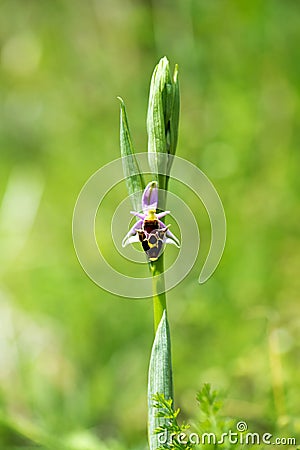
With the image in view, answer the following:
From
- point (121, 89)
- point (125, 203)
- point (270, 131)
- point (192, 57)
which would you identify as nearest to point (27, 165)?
point (121, 89)

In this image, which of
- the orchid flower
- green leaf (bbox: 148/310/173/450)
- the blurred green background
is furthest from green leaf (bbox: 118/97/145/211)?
the blurred green background

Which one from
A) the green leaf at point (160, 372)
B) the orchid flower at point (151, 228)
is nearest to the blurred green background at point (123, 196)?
the green leaf at point (160, 372)

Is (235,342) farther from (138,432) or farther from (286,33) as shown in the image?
(286,33)

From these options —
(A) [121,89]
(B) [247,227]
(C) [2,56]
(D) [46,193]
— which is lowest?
(B) [247,227]

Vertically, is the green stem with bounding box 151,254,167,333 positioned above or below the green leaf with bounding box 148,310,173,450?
above

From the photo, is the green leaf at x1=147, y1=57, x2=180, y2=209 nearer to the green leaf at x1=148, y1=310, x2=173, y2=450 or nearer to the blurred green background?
the green leaf at x1=148, y1=310, x2=173, y2=450

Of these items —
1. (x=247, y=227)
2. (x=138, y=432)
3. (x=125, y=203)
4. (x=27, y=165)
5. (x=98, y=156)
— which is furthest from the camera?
(x=27, y=165)

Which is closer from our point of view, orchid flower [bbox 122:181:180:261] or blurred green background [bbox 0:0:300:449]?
orchid flower [bbox 122:181:180:261]
